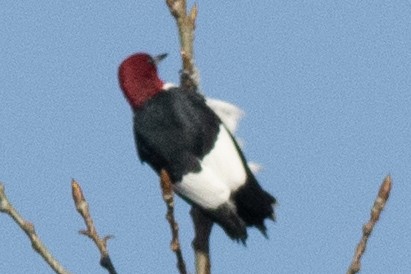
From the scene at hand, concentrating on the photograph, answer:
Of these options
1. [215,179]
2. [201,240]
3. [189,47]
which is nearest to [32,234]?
[201,240]

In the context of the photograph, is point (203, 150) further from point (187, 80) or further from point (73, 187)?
point (73, 187)

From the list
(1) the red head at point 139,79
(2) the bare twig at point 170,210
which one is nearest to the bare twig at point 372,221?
(2) the bare twig at point 170,210

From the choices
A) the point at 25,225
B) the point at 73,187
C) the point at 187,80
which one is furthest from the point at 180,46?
the point at 25,225

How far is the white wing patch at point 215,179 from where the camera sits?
4.44 metres

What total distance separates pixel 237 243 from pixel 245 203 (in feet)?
0.63

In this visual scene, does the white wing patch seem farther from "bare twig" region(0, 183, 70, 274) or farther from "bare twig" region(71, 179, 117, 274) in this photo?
"bare twig" region(0, 183, 70, 274)

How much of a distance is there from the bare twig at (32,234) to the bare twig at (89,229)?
0.15 m

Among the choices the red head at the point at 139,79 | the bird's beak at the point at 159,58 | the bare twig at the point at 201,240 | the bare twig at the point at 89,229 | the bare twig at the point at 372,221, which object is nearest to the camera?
the bare twig at the point at 372,221

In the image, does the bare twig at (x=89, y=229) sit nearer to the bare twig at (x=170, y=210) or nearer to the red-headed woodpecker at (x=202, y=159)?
the bare twig at (x=170, y=210)

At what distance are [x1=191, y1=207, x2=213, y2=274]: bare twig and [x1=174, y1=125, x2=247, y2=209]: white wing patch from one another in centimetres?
7

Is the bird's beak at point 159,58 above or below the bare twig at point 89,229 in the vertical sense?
above

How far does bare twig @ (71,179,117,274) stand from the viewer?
122 inches

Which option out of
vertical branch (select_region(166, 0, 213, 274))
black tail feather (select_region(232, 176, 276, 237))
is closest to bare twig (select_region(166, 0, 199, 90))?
vertical branch (select_region(166, 0, 213, 274))

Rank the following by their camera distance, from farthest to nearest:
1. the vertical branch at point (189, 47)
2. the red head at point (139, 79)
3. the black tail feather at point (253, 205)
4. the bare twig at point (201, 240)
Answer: the red head at point (139, 79), the black tail feather at point (253, 205), the vertical branch at point (189, 47), the bare twig at point (201, 240)
